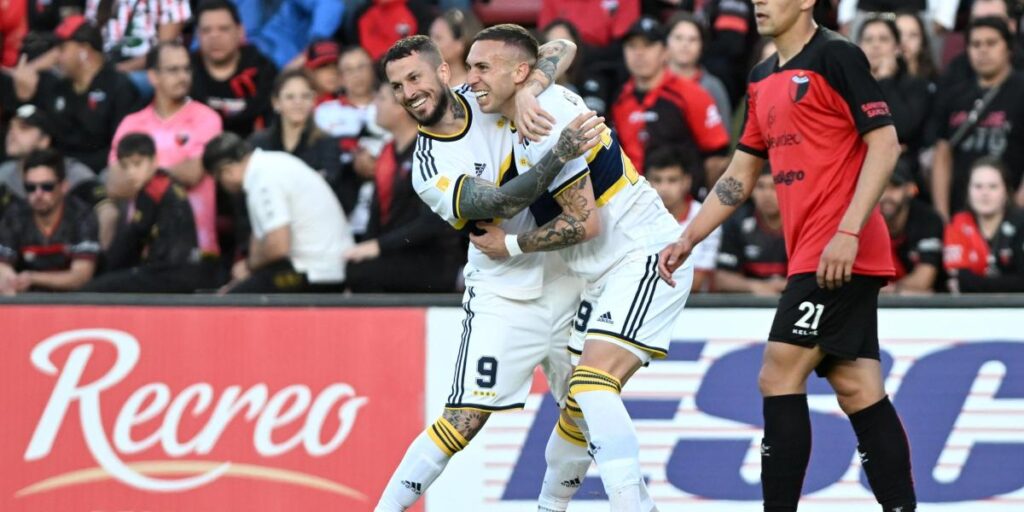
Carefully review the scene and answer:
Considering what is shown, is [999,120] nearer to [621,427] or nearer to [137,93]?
[621,427]

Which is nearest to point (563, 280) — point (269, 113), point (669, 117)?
point (669, 117)

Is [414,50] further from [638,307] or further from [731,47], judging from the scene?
[731,47]

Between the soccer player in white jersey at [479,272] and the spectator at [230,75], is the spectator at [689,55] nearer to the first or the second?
the spectator at [230,75]

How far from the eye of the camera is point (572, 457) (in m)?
7.25

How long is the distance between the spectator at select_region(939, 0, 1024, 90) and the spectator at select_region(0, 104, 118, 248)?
5729 millimetres

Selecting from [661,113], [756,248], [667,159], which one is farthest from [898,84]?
[667,159]

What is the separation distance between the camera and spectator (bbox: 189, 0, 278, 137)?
12.0 m

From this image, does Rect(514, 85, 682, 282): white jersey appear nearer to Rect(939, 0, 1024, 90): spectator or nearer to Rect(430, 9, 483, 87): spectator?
Rect(430, 9, 483, 87): spectator

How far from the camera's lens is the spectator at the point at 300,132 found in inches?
430

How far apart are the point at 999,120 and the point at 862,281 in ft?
14.9

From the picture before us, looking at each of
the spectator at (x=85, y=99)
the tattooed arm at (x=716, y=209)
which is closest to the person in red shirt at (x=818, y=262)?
the tattooed arm at (x=716, y=209)

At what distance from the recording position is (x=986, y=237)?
→ 984cm

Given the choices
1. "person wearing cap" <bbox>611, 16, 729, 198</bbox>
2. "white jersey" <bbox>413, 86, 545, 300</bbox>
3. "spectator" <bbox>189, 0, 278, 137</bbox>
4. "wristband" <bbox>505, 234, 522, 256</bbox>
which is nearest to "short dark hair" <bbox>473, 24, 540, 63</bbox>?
"white jersey" <bbox>413, 86, 545, 300</bbox>

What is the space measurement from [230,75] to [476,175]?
5.62 meters
